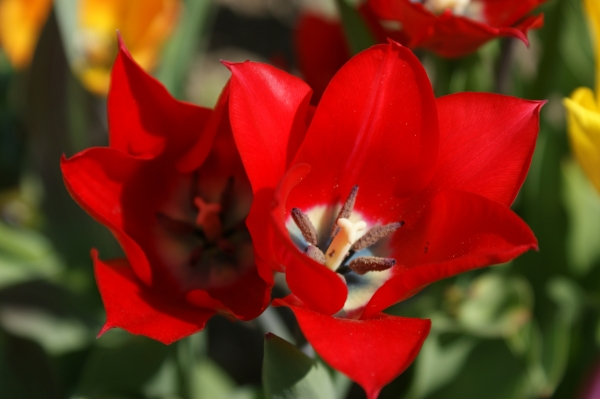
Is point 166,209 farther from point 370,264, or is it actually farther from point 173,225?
point 370,264

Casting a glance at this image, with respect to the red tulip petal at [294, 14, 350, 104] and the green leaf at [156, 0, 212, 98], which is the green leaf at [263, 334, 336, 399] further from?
the green leaf at [156, 0, 212, 98]

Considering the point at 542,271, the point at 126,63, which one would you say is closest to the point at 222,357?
the point at 542,271

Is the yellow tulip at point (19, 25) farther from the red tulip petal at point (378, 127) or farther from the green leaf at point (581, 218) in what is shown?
the green leaf at point (581, 218)

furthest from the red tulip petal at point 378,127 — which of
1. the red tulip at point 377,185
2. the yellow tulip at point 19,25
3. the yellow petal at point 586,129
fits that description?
the yellow tulip at point 19,25

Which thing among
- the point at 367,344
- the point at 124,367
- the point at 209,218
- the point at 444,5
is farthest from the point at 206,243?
the point at 444,5

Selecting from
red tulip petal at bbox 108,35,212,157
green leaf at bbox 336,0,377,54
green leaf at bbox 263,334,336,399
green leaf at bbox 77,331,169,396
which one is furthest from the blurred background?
red tulip petal at bbox 108,35,212,157

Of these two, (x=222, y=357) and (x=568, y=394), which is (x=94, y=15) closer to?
(x=222, y=357)
